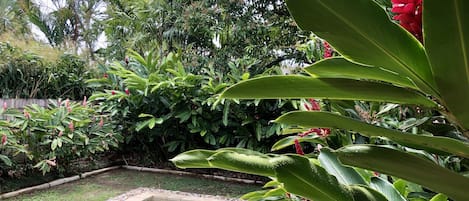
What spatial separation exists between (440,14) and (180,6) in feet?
18.7

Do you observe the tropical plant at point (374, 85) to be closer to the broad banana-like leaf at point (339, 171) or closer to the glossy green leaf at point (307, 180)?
the glossy green leaf at point (307, 180)

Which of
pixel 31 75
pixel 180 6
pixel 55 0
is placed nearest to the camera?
pixel 31 75

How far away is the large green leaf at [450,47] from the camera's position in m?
0.29

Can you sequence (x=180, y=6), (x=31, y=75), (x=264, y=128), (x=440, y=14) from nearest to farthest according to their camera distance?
(x=440, y=14) < (x=264, y=128) < (x=31, y=75) < (x=180, y=6)

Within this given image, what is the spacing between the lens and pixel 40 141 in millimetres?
3729

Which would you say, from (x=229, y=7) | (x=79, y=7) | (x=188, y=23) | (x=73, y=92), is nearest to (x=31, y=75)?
(x=73, y=92)

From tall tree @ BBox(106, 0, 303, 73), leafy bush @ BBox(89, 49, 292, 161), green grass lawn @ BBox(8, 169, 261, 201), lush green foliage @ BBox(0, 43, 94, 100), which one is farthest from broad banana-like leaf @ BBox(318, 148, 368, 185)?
lush green foliage @ BBox(0, 43, 94, 100)

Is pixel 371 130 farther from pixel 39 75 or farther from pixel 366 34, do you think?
pixel 39 75

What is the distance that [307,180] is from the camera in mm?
380

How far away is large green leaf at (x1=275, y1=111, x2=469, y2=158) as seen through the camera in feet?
1.12

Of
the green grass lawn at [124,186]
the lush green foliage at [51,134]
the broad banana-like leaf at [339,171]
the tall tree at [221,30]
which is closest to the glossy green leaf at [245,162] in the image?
the broad banana-like leaf at [339,171]

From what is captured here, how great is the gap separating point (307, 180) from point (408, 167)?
102 millimetres

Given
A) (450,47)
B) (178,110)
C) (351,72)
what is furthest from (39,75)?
(450,47)

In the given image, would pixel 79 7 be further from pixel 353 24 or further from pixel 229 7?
pixel 353 24
